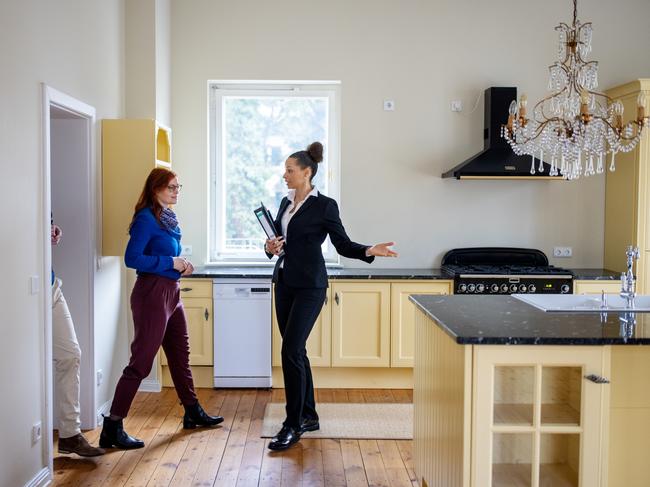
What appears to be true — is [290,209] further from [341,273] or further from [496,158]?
[496,158]

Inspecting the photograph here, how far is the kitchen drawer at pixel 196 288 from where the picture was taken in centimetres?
497

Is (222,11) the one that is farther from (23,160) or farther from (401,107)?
(23,160)

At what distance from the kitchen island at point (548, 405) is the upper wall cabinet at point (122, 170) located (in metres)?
2.42

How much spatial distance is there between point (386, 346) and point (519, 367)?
2591 millimetres

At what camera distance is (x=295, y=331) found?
379cm

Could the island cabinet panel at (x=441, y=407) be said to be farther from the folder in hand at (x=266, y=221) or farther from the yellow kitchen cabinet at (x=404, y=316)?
the yellow kitchen cabinet at (x=404, y=316)

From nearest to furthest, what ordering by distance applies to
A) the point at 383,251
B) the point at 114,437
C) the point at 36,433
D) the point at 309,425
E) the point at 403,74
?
1. the point at 36,433
2. the point at 383,251
3. the point at 114,437
4. the point at 309,425
5. the point at 403,74

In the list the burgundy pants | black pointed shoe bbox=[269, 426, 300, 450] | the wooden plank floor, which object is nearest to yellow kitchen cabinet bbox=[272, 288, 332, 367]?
the wooden plank floor

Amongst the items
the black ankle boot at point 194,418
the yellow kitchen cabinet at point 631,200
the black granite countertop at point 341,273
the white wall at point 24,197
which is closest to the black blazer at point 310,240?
the black ankle boot at point 194,418

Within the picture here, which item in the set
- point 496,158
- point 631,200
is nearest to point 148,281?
point 496,158

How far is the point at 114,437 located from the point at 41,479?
0.55 m

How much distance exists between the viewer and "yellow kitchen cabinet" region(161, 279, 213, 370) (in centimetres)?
498

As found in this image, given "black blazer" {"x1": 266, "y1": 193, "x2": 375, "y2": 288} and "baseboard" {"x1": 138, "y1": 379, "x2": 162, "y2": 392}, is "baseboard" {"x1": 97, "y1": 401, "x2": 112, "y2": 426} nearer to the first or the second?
"baseboard" {"x1": 138, "y1": 379, "x2": 162, "y2": 392}

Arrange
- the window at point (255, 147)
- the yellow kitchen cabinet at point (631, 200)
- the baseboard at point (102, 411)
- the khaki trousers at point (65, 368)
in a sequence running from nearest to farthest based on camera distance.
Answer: the khaki trousers at point (65, 368) → the baseboard at point (102, 411) → the yellow kitchen cabinet at point (631, 200) → the window at point (255, 147)
